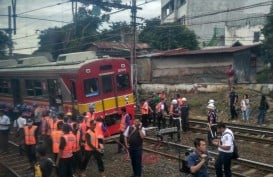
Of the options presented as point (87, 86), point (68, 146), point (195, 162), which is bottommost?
point (68, 146)

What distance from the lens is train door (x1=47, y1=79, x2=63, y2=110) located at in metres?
15.7

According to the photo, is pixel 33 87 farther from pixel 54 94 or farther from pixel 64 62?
pixel 54 94

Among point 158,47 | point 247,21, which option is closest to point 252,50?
point 158,47

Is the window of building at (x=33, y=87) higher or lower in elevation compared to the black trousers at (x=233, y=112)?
higher

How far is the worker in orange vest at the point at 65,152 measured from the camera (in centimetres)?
948

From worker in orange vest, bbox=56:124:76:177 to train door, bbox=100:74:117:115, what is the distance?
214 inches

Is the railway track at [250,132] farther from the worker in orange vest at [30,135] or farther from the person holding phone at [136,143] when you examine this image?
the worker in orange vest at [30,135]

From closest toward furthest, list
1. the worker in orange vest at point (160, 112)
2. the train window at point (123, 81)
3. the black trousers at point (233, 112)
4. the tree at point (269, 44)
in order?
the train window at point (123, 81) < the worker in orange vest at point (160, 112) < the black trousers at point (233, 112) < the tree at point (269, 44)

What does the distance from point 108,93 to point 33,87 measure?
454 cm

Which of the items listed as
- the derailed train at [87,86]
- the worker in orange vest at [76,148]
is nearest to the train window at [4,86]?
the derailed train at [87,86]

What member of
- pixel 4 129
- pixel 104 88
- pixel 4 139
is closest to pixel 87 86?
pixel 104 88

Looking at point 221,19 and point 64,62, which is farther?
point 221,19

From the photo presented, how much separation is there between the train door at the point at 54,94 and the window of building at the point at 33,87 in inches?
36.9

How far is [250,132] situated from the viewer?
55.0ft
